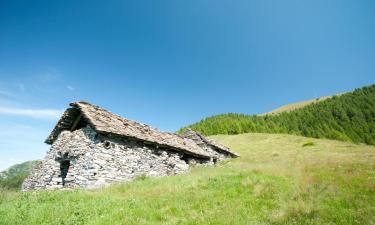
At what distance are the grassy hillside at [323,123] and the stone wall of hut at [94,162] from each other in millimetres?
64092

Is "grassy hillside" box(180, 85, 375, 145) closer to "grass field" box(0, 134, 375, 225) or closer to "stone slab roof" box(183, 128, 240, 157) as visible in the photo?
"stone slab roof" box(183, 128, 240, 157)

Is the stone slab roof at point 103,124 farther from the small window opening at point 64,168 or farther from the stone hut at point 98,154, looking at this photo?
the small window opening at point 64,168

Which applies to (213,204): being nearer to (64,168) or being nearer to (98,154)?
(98,154)


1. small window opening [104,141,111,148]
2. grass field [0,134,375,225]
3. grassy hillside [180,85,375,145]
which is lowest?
grass field [0,134,375,225]

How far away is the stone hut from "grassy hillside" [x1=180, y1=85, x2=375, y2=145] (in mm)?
63253

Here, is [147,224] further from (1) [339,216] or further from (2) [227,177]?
(2) [227,177]

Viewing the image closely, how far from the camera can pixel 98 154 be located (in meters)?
16.8

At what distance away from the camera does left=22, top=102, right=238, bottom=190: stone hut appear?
16750 mm

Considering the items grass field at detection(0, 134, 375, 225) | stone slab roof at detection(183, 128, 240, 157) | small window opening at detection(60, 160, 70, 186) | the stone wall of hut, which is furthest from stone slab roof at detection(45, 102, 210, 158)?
stone slab roof at detection(183, 128, 240, 157)

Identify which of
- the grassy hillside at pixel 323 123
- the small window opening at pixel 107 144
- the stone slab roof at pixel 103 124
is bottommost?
the small window opening at pixel 107 144

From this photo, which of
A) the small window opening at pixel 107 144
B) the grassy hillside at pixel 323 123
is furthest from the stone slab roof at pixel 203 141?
the grassy hillside at pixel 323 123

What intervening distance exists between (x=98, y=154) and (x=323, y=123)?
106857 mm

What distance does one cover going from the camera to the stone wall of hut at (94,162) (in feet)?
54.2

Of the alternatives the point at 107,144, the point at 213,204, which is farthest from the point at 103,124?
the point at 213,204
